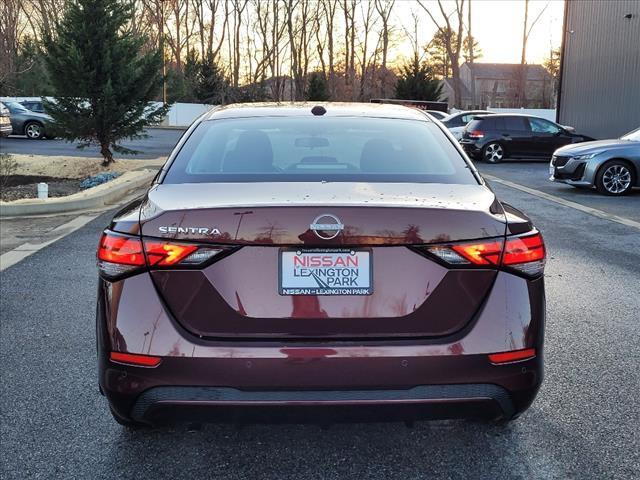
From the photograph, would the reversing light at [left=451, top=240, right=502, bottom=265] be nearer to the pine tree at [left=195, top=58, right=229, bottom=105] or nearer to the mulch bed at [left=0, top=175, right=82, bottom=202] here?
the mulch bed at [left=0, top=175, right=82, bottom=202]

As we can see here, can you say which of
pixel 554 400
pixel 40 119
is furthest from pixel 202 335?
pixel 40 119

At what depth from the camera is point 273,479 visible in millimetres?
2783

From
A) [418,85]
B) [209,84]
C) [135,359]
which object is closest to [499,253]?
[135,359]

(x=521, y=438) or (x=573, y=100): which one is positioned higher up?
(x=573, y=100)

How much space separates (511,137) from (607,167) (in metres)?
7.67

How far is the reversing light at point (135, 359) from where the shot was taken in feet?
8.02

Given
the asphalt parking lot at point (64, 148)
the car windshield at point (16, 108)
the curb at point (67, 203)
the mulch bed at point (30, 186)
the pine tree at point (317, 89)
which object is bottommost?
the mulch bed at point (30, 186)

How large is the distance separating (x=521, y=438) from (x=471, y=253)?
1.18m

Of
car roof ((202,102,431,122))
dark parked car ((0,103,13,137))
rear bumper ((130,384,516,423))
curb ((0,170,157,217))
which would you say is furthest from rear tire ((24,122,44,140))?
rear bumper ((130,384,516,423))

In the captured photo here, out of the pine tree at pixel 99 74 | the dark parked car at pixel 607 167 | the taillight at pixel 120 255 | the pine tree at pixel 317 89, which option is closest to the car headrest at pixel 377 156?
the taillight at pixel 120 255

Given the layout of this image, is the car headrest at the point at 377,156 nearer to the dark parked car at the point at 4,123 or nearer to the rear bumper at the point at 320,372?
the rear bumper at the point at 320,372

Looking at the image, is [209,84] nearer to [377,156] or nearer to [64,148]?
[64,148]

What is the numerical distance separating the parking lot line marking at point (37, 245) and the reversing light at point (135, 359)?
15.0 ft

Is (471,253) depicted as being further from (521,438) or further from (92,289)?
(92,289)
